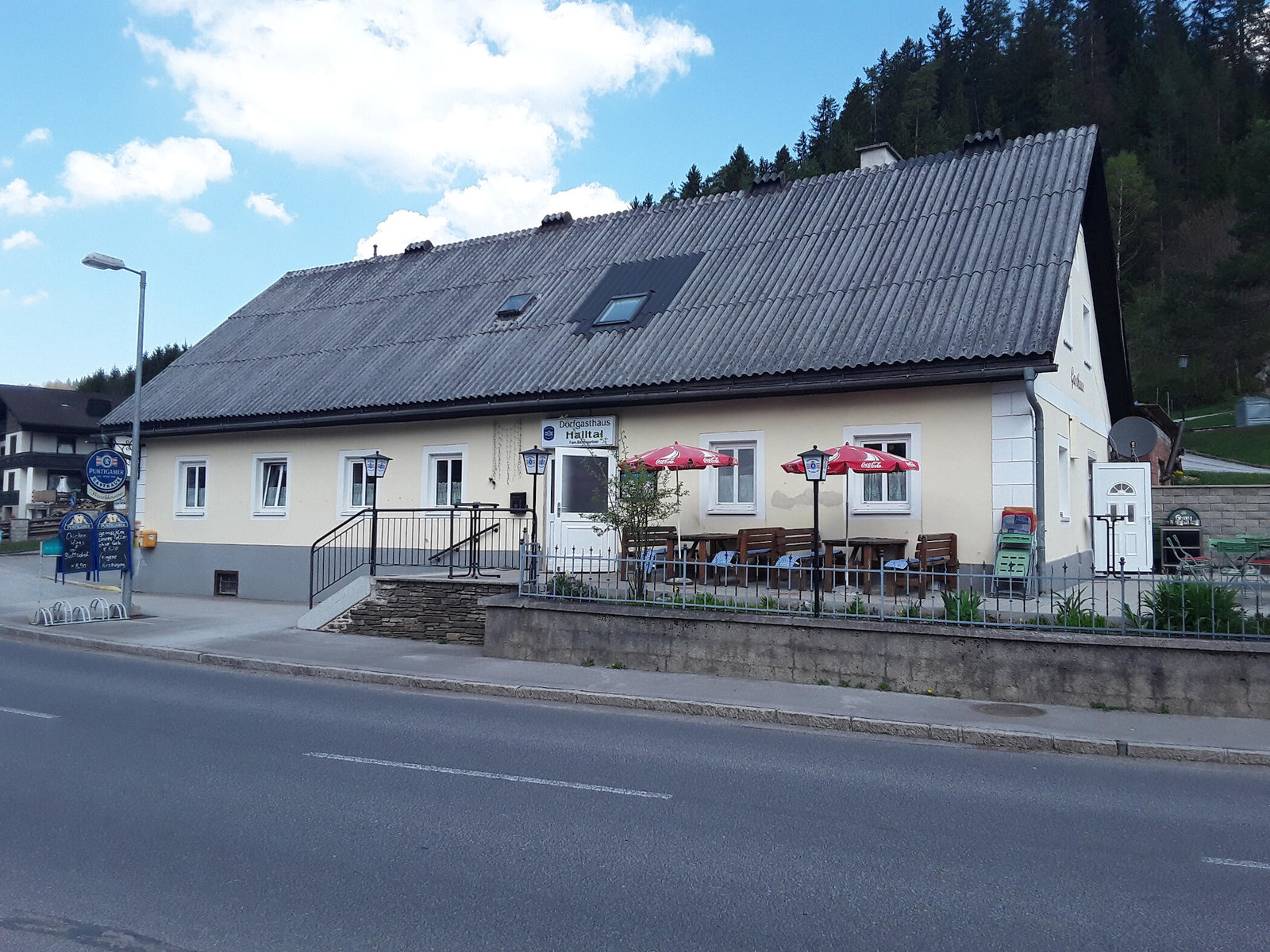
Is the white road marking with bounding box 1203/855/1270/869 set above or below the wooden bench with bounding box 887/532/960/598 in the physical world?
below

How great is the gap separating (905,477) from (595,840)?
32.2ft

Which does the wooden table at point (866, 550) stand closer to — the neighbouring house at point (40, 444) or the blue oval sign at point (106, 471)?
the blue oval sign at point (106, 471)

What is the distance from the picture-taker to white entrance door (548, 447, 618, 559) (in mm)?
15852

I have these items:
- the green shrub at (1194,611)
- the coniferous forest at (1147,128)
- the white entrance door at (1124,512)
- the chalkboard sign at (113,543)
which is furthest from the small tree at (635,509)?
the coniferous forest at (1147,128)

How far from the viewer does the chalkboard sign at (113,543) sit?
54.6 ft

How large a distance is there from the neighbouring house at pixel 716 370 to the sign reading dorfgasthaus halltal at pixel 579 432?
0.16 feet

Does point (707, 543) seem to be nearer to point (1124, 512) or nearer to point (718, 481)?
point (718, 481)

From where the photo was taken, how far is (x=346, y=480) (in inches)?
760

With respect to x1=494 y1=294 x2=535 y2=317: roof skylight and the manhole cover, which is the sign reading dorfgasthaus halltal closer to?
x1=494 y1=294 x2=535 y2=317: roof skylight

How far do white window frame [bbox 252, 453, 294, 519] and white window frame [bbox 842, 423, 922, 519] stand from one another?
11665 millimetres

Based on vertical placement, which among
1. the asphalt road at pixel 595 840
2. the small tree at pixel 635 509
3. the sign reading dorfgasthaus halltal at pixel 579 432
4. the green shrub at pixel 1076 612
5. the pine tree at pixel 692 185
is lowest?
the asphalt road at pixel 595 840

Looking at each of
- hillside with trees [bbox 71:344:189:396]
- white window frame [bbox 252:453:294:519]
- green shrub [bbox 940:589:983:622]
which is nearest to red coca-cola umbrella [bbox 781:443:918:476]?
green shrub [bbox 940:589:983:622]

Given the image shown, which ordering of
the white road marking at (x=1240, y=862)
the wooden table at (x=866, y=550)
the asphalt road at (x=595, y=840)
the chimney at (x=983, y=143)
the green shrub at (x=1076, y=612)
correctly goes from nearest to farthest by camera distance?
the asphalt road at (x=595, y=840) → the white road marking at (x=1240, y=862) → the green shrub at (x=1076, y=612) → the wooden table at (x=866, y=550) → the chimney at (x=983, y=143)

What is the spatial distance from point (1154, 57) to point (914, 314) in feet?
190
